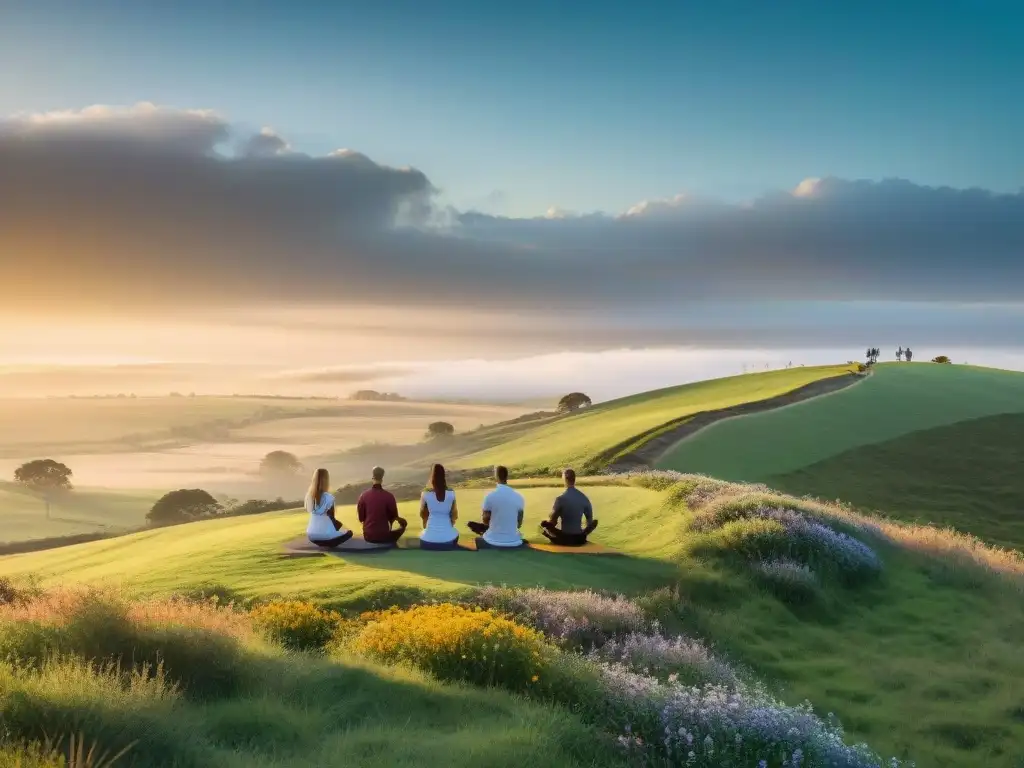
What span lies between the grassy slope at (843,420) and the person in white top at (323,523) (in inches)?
935

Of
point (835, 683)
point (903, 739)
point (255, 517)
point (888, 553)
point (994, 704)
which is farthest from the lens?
point (255, 517)

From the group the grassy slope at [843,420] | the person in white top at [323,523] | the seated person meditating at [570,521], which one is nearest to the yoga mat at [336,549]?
the person in white top at [323,523]

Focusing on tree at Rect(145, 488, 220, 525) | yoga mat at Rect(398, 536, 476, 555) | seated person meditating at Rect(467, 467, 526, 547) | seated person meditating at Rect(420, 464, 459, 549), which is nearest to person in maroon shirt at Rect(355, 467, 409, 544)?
yoga mat at Rect(398, 536, 476, 555)

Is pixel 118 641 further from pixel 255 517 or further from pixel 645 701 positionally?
pixel 255 517

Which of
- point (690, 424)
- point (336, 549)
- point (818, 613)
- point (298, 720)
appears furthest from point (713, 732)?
point (690, 424)

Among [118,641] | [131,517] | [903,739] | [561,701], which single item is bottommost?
[131,517]

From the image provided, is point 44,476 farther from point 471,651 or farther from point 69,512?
point 471,651

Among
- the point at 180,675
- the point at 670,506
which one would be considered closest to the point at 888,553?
the point at 670,506

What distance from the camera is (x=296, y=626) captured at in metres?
13.5

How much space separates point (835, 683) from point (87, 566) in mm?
20702

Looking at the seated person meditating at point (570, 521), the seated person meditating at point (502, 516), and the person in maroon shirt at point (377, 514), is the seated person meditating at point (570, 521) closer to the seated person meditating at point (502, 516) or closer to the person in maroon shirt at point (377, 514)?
the seated person meditating at point (502, 516)

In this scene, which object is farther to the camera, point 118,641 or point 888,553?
point 888,553

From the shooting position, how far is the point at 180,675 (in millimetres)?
10078

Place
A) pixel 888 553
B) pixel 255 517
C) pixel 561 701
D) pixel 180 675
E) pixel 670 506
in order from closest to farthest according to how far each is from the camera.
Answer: pixel 180 675
pixel 561 701
pixel 888 553
pixel 670 506
pixel 255 517
